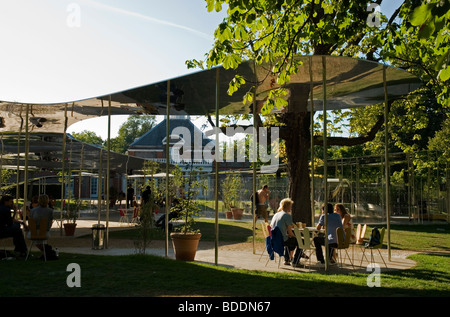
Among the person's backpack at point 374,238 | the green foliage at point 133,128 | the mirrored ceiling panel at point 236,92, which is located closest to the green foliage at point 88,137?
the green foliage at point 133,128

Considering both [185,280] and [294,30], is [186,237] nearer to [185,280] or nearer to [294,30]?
[185,280]

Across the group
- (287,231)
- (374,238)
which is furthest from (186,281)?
(374,238)

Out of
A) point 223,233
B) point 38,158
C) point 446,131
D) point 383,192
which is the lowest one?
point 223,233

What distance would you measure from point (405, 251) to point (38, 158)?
16.3 meters

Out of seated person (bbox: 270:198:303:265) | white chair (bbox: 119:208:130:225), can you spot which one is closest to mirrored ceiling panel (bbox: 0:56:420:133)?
seated person (bbox: 270:198:303:265)

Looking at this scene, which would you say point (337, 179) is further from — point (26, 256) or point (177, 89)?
point (26, 256)

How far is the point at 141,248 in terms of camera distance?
9.95 meters

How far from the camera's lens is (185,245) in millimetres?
9086

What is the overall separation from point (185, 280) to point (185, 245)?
2393mm

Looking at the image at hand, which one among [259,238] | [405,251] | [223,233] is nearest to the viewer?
[405,251]

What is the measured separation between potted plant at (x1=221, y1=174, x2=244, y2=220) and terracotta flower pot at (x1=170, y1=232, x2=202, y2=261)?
46.4 feet

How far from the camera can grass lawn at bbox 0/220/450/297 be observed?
593 centimetres

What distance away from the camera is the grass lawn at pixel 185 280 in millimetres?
5933
